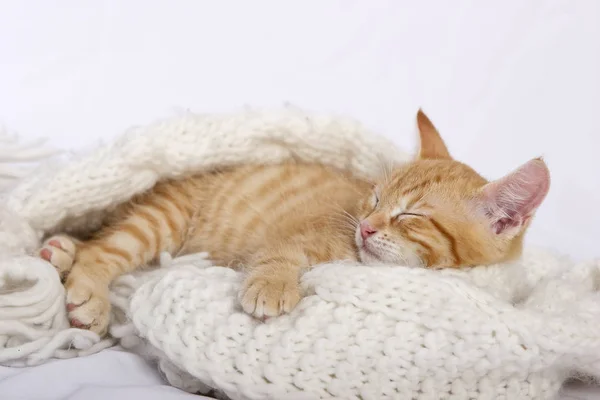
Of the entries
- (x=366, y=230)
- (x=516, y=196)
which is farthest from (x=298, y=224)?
(x=516, y=196)

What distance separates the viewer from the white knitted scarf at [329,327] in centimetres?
89

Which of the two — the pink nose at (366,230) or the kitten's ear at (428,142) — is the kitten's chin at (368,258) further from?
the kitten's ear at (428,142)

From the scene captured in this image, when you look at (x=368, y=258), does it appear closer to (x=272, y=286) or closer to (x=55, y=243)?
(x=272, y=286)

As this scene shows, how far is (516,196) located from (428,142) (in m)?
0.33

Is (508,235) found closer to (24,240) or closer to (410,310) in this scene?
(410,310)

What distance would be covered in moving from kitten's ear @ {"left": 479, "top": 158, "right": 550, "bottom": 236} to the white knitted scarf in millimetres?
77

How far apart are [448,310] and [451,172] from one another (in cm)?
40

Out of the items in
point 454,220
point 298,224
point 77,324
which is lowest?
point 77,324

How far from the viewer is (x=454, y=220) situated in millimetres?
1137

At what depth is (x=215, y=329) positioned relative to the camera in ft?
3.10

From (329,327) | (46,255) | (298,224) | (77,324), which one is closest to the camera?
(329,327)

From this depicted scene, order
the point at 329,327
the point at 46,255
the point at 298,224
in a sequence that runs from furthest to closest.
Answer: the point at 298,224
the point at 46,255
the point at 329,327

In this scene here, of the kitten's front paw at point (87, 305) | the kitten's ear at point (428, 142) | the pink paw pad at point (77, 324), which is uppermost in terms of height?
the kitten's ear at point (428, 142)

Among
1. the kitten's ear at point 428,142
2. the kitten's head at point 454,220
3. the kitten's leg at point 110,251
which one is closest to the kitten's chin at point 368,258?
the kitten's head at point 454,220
